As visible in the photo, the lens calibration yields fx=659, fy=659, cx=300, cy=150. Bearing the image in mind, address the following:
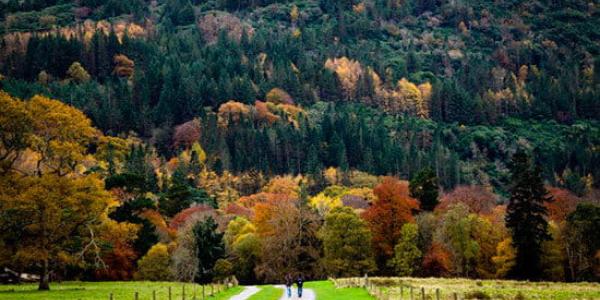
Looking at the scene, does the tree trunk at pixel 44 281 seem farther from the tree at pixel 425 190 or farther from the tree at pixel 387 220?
the tree at pixel 425 190

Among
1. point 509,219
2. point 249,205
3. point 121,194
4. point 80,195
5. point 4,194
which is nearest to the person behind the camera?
point 4,194

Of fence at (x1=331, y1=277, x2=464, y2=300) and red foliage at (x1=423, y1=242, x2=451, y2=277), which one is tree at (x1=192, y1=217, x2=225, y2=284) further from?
red foliage at (x1=423, y1=242, x2=451, y2=277)

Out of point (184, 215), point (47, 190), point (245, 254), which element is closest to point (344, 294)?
point (47, 190)

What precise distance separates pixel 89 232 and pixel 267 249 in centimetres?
4623

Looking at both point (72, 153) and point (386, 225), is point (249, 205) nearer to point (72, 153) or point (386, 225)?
point (386, 225)

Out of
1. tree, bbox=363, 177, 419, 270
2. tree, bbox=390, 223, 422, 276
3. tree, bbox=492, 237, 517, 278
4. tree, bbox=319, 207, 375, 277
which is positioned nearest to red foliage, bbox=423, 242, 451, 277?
tree, bbox=390, 223, 422, 276

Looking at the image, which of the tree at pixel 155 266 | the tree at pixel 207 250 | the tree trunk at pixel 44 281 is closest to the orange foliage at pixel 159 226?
the tree at pixel 155 266

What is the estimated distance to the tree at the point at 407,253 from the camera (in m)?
109

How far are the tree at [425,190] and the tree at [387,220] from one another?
16185 millimetres

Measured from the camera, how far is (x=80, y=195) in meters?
65.0

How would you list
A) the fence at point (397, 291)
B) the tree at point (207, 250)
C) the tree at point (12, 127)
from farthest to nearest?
the tree at point (207, 250)
the tree at point (12, 127)
the fence at point (397, 291)

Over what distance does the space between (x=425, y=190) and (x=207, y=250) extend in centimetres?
5213

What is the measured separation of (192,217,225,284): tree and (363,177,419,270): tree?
28.6 m

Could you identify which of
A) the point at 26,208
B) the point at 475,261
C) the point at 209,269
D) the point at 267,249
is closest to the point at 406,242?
the point at 475,261
